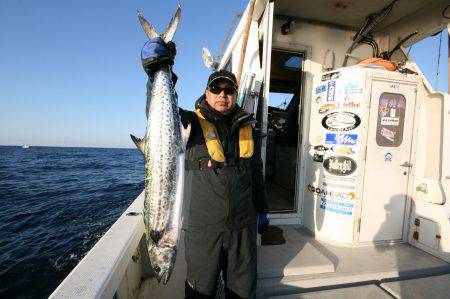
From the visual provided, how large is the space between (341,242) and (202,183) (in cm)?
274

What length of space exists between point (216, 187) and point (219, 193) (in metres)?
0.06

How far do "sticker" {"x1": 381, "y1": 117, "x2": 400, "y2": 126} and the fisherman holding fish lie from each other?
2.48m

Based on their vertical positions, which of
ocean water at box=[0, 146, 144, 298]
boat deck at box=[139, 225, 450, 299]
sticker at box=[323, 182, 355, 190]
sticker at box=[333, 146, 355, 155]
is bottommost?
ocean water at box=[0, 146, 144, 298]

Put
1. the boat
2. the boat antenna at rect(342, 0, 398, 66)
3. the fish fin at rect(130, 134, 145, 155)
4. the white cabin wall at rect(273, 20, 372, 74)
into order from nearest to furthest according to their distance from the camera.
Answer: the fish fin at rect(130, 134, 145, 155)
the boat
the boat antenna at rect(342, 0, 398, 66)
the white cabin wall at rect(273, 20, 372, 74)

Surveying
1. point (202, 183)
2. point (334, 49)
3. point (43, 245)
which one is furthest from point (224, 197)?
point (43, 245)

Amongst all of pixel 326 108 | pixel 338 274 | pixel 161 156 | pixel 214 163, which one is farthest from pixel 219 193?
pixel 326 108

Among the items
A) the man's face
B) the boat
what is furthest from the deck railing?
the man's face

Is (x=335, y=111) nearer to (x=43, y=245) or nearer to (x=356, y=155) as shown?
(x=356, y=155)

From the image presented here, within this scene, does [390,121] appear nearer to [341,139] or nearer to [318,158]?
[341,139]

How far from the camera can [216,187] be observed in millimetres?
2088

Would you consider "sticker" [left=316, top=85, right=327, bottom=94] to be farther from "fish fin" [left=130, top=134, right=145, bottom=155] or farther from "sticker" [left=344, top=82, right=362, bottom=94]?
"fish fin" [left=130, top=134, right=145, bottom=155]

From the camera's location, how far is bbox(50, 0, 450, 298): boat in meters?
2.88

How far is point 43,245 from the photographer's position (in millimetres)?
7430

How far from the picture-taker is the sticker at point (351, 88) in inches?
140
